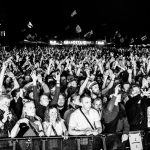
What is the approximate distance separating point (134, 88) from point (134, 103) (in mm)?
565

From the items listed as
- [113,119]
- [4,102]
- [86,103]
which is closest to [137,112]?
[113,119]

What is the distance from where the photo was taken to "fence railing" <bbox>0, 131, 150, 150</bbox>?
4992 mm

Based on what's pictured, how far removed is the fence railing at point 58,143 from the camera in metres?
4.99

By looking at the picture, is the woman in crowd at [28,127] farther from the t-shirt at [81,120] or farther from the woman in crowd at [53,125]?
the t-shirt at [81,120]

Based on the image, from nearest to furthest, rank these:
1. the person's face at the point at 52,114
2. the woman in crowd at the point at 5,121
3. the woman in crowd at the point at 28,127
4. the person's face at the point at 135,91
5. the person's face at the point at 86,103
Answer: the woman in crowd at the point at 28,127
the woman in crowd at the point at 5,121
the person's face at the point at 52,114
the person's face at the point at 86,103
the person's face at the point at 135,91

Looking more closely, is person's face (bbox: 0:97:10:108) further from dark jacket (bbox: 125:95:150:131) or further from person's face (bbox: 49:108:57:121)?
dark jacket (bbox: 125:95:150:131)

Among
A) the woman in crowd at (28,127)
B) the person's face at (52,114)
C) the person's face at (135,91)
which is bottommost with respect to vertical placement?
the woman in crowd at (28,127)

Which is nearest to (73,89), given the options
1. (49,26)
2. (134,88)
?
(134,88)

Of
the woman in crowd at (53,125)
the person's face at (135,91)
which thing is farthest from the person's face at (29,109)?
the person's face at (135,91)

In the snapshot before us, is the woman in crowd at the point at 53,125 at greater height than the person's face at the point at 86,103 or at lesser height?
lesser

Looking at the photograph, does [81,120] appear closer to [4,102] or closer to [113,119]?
[113,119]

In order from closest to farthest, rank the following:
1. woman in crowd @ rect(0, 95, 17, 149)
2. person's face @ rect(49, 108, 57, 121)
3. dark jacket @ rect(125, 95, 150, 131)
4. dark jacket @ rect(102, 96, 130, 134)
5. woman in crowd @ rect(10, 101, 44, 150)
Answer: woman in crowd @ rect(10, 101, 44, 150) < woman in crowd @ rect(0, 95, 17, 149) < person's face @ rect(49, 108, 57, 121) < dark jacket @ rect(102, 96, 130, 134) < dark jacket @ rect(125, 95, 150, 131)

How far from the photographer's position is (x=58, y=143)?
5121 millimetres

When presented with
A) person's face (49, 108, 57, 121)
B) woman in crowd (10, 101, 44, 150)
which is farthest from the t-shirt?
Result: woman in crowd (10, 101, 44, 150)
